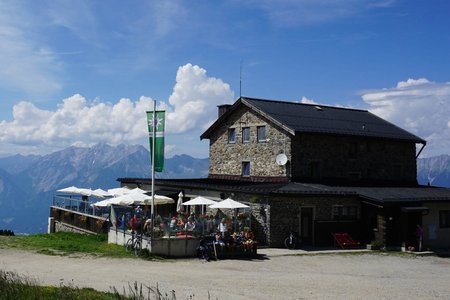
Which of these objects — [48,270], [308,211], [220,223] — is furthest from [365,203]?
[48,270]

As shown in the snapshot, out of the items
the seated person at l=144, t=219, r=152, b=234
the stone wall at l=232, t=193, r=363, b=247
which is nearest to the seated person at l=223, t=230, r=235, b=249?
the seated person at l=144, t=219, r=152, b=234

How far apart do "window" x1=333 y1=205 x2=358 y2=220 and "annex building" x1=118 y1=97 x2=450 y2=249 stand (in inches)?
2.3

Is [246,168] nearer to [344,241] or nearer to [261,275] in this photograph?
[344,241]

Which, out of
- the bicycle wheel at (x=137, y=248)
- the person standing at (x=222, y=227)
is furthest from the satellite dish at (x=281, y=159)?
the bicycle wheel at (x=137, y=248)

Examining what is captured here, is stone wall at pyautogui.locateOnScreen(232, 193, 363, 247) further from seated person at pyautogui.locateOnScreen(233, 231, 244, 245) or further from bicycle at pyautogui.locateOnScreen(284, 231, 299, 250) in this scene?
seated person at pyautogui.locateOnScreen(233, 231, 244, 245)

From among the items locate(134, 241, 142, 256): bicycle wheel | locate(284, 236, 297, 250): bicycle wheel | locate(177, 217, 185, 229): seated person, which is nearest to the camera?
locate(134, 241, 142, 256): bicycle wheel

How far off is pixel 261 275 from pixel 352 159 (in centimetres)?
2148

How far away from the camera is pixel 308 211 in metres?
31.3

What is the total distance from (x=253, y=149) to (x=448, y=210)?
14047 mm

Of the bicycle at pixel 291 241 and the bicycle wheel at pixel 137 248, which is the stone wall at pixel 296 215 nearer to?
the bicycle at pixel 291 241

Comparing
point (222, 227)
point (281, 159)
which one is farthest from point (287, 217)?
point (281, 159)

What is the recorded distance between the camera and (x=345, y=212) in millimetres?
32312

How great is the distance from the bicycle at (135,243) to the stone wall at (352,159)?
14.4 metres

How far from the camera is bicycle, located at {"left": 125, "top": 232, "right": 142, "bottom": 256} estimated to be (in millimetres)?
25353
